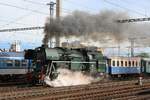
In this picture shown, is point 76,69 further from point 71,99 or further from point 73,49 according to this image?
point 71,99

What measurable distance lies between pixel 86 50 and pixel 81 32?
1.43 m

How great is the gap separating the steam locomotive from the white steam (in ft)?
0.93

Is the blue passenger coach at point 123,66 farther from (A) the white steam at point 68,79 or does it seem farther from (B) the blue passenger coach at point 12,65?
(B) the blue passenger coach at point 12,65

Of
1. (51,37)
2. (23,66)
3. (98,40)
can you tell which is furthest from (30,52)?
(23,66)

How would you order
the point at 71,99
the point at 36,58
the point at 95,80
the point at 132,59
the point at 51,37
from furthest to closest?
the point at 132,59, the point at 95,80, the point at 51,37, the point at 36,58, the point at 71,99

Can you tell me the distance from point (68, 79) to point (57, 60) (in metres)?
1.68

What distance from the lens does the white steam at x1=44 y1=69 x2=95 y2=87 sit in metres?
23.6

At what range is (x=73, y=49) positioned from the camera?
26234mm

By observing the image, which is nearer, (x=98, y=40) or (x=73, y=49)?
(x=73, y=49)

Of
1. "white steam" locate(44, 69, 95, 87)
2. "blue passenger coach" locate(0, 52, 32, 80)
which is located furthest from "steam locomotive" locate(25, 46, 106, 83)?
"blue passenger coach" locate(0, 52, 32, 80)

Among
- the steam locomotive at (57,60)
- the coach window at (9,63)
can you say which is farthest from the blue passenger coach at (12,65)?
the steam locomotive at (57,60)

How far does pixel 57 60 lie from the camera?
936 inches

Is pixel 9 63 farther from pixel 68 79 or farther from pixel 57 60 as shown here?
pixel 57 60

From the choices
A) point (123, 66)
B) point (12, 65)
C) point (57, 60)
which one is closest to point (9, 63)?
point (12, 65)
